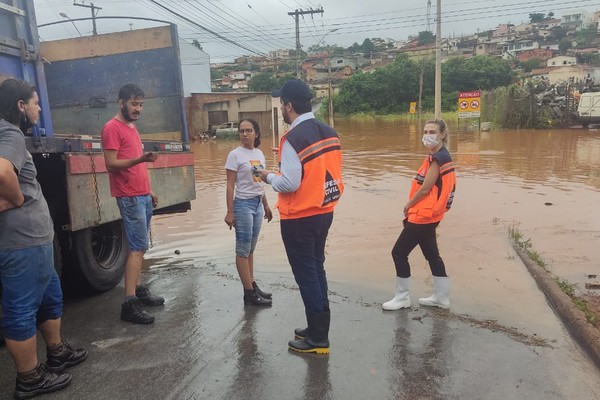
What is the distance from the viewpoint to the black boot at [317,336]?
130 inches

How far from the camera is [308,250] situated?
127 inches

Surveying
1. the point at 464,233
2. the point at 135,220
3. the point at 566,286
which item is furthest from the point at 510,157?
the point at 135,220

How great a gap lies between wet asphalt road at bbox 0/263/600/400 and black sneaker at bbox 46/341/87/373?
3.0 inches

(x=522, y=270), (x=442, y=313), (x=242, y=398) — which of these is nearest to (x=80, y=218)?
(x=242, y=398)

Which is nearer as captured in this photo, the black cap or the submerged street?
the submerged street

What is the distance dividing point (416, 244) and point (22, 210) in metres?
2.97

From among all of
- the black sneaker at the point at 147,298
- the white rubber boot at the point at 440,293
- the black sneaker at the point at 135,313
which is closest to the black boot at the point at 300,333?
the black sneaker at the point at 135,313

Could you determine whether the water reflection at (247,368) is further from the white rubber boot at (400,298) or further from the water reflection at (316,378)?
the white rubber boot at (400,298)

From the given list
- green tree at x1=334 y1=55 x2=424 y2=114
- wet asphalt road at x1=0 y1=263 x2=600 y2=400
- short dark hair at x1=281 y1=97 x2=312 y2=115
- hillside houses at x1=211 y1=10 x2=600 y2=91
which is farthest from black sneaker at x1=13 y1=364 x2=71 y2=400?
hillside houses at x1=211 y1=10 x2=600 y2=91

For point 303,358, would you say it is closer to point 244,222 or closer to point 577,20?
point 244,222

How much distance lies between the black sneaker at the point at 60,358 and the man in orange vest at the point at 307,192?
4.73 ft

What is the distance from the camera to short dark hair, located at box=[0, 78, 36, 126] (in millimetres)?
2605

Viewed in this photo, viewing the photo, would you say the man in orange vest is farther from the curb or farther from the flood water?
the curb

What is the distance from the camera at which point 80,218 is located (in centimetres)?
385
